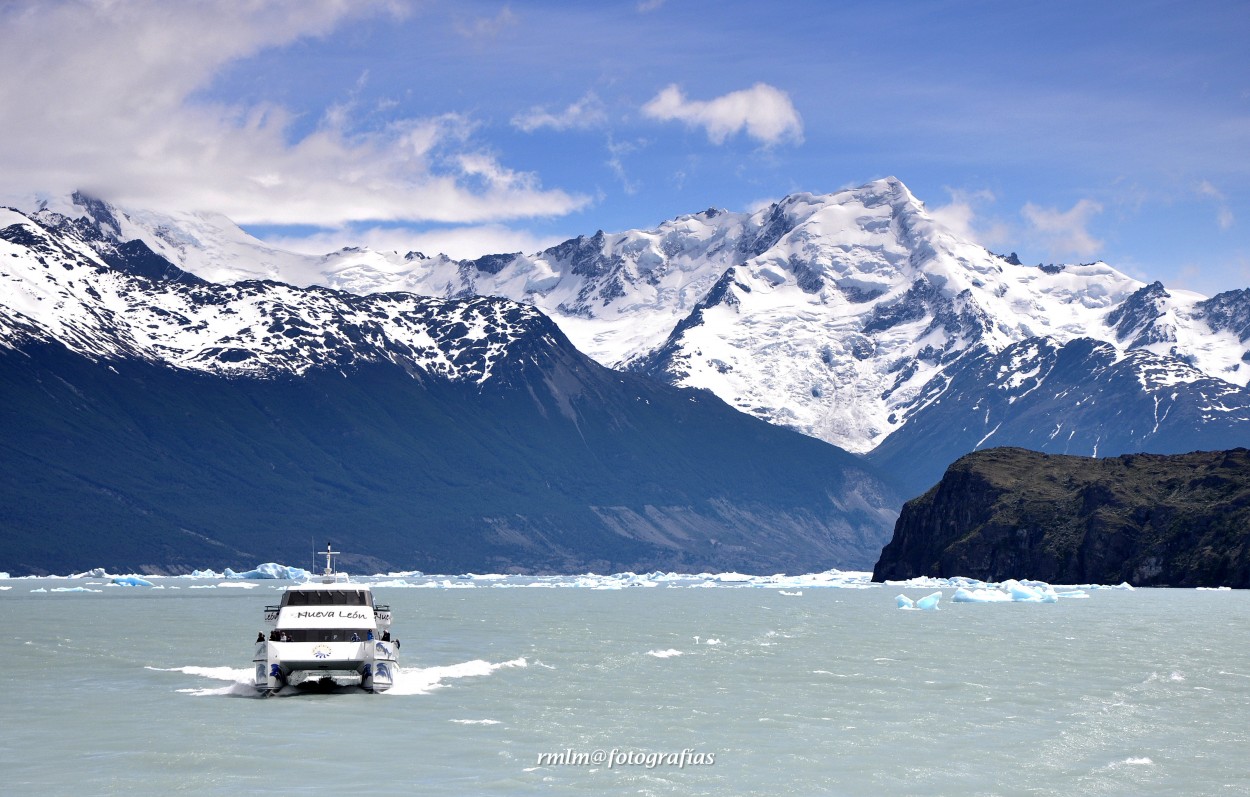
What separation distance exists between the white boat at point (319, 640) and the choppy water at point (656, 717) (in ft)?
4.16

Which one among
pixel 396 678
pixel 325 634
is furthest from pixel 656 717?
pixel 396 678

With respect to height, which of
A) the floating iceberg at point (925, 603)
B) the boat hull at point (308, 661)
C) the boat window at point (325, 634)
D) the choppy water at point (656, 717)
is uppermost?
the floating iceberg at point (925, 603)

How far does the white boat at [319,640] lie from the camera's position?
7506 centimetres

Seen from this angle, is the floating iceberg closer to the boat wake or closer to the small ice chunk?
the small ice chunk

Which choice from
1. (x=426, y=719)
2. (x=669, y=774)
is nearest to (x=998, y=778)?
(x=669, y=774)

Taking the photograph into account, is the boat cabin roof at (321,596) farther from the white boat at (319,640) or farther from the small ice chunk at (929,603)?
the small ice chunk at (929,603)

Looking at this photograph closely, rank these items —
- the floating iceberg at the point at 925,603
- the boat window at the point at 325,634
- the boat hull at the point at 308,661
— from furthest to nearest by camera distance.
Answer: the floating iceberg at the point at 925,603 < the boat window at the point at 325,634 < the boat hull at the point at 308,661

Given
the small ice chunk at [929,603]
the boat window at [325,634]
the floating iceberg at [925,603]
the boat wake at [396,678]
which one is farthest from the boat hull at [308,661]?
the floating iceberg at [925,603]

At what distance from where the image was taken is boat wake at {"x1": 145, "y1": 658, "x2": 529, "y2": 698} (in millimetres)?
78119

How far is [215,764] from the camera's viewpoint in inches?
2239

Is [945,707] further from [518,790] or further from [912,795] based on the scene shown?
[518,790]

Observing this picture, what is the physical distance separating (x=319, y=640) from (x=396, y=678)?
22.0ft

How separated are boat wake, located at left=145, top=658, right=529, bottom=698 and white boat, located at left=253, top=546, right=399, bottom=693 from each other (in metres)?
1.03

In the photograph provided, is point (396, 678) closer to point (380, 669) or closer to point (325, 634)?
point (380, 669)
